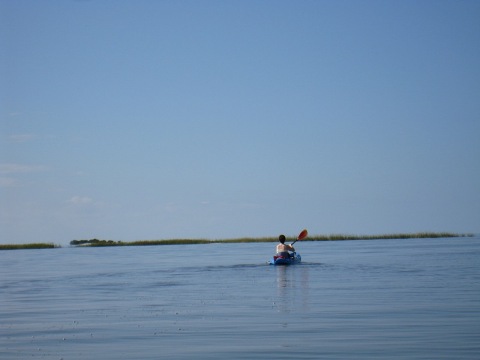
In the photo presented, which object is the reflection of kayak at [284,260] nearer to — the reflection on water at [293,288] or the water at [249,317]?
the reflection on water at [293,288]

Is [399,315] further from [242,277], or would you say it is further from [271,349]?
[242,277]

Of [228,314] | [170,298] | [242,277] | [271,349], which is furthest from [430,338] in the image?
[242,277]

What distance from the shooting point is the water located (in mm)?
15523

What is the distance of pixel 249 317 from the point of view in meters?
20.7

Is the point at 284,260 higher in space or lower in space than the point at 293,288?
higher

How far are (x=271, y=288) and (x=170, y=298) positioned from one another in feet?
16.4

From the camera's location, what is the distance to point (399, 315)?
20.2 meters

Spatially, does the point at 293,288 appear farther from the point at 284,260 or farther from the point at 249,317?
the point at 284,260

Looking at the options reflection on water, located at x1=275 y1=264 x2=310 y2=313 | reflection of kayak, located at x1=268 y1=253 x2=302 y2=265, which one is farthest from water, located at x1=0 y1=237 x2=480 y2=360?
reflection of kayak, located at x1=268 y1=253 x2=302 y2=265

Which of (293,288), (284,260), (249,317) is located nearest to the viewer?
(249,317)

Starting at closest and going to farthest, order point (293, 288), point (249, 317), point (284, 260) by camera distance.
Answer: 1. point (249, 317)
2. point (293, 288)
3. point (284, 260)

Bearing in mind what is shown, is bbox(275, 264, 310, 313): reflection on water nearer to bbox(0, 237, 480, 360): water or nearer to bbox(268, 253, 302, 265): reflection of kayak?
bbox(0, 237, 480, 360): water

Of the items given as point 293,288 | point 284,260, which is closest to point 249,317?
point 293,288

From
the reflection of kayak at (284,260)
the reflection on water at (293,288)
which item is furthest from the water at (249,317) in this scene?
the reflection of kayak at (284,260)
